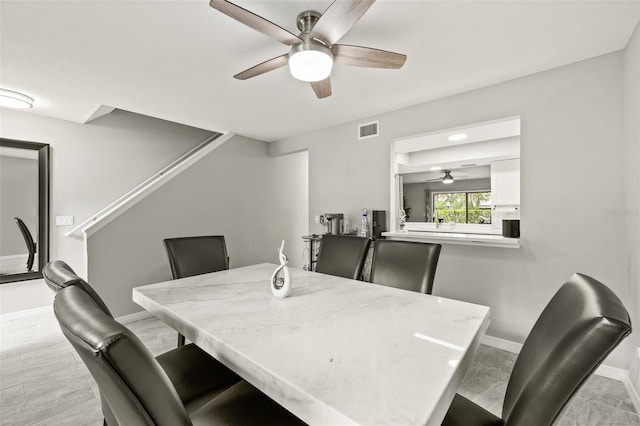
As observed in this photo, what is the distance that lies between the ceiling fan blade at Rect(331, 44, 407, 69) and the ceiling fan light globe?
0.14m

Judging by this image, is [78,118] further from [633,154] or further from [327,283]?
[633,154]

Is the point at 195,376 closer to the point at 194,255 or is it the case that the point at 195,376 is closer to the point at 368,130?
the point at 194,255

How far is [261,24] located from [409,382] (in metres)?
1.67

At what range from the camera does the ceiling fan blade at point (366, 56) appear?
5.57 ft

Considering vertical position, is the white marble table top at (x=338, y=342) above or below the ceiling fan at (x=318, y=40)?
below

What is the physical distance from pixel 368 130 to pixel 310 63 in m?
2.09

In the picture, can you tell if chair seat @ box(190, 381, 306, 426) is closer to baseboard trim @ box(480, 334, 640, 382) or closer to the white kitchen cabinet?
baseboard trim @ box(480, 334, 640, 382)

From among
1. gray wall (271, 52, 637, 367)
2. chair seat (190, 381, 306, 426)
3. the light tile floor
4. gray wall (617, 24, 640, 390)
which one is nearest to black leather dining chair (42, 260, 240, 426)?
chair seat (190, 381, 306, 426)

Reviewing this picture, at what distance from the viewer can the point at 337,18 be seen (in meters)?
1.40

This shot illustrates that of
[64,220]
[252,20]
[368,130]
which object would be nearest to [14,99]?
[64,220]

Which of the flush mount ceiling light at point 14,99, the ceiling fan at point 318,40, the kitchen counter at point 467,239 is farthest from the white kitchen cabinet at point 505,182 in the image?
the flush mount ceiling light at point 14,99

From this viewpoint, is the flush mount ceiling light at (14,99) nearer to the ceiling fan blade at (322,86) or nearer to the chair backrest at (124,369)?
A: the ceiling fan blade at (322,86)

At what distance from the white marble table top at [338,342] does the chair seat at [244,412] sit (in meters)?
0.20

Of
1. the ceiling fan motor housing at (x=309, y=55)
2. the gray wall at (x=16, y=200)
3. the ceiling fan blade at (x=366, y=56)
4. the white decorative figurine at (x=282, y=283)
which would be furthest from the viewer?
the gray wall at (x=16, y=200)
